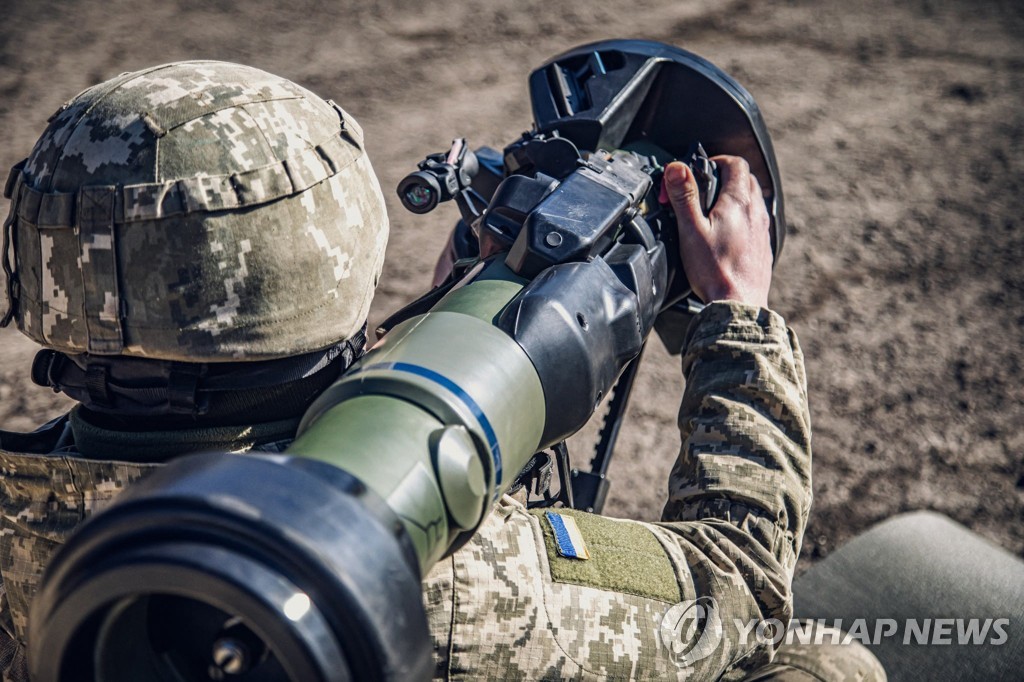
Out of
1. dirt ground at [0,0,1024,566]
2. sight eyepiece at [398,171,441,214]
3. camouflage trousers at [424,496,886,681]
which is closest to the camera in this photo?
camouflage trousers at [424,496,886,681]

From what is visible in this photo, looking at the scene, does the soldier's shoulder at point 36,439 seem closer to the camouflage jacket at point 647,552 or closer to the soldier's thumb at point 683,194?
the camouflage jacket at point 647,552

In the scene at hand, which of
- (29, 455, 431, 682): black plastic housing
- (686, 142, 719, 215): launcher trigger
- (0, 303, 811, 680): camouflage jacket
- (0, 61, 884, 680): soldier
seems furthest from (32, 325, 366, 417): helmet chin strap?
(686, 142, 719, 215): launcher trigger

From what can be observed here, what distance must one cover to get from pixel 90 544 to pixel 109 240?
2.37ft

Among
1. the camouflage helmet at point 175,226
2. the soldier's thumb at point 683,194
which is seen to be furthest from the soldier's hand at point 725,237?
the camouflage helmet at point 175,226

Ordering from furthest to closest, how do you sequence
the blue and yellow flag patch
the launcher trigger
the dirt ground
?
the dirt ground → the launcher trigger → the blue and yellow flag patch

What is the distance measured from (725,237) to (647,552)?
678 mm

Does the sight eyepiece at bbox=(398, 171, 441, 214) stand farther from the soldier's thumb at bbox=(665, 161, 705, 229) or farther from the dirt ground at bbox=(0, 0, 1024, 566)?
the dirt ground at bbox=(0, 0, 1024, 566)

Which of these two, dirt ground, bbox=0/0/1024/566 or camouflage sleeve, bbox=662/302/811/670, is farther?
dirt ground, bbox=0/0/1024/566

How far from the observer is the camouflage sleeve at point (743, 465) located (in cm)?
159

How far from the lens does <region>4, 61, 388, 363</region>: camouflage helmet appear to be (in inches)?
56.2

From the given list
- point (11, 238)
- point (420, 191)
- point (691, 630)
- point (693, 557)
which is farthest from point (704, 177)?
→ point (11, 238)

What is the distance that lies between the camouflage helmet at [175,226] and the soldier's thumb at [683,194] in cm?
66

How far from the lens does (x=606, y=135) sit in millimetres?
1902

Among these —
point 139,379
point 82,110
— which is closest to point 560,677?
point 139,379
